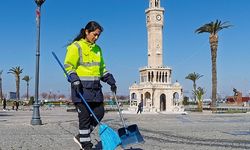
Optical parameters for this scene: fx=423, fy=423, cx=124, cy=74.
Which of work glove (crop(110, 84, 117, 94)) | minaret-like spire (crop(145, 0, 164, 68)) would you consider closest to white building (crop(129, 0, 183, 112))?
minaret-like spire (crop(145, 0, 164, 68))

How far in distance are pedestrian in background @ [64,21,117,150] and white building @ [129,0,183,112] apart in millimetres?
44076

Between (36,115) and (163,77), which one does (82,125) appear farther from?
(163,77)

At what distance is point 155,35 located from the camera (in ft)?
174

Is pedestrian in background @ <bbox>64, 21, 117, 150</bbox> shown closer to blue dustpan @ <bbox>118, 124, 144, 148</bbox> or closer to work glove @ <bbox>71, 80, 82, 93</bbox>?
work glove @ <bbox>71, 80, 82, 93</bbox>

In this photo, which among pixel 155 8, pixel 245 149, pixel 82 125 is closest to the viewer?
pixel 82 125

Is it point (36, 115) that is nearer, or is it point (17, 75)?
point (36, 115)

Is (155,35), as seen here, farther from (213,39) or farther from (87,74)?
(87,74)

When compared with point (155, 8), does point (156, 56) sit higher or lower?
lower

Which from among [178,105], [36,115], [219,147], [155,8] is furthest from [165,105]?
[219,147]

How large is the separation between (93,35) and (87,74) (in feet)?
2.04

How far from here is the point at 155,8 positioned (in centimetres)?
5447

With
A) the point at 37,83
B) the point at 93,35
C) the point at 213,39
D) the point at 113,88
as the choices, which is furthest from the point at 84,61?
the point at 213,39

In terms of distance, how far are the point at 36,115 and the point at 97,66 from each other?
10585mm

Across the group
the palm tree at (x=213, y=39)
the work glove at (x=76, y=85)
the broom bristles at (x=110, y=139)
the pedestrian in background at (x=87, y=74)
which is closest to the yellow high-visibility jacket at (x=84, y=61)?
the pedestrian in background at (x=87, y=74)
